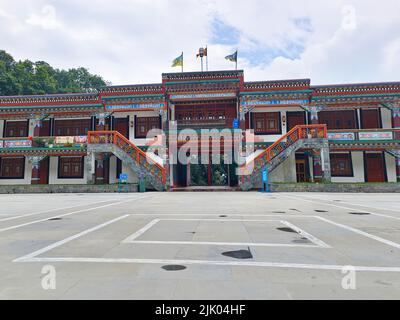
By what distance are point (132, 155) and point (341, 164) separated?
16.4 m

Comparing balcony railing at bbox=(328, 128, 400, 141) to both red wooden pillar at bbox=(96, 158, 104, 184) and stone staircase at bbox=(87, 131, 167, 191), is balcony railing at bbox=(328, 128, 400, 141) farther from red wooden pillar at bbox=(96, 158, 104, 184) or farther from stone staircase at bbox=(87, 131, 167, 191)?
red wooden pillar at bbox=(96, 158, 104, 184)

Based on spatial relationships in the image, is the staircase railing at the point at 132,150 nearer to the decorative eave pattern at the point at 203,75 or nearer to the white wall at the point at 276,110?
the decorative eave pattern at the point at 203,75

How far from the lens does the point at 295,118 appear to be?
21.0 m

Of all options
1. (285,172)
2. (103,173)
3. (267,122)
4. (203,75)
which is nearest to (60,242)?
(103,173)

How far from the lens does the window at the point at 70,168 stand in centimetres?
2225

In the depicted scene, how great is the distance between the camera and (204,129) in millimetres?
20016

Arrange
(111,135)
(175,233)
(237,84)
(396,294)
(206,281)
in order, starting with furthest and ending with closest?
(237,84) < (111,135) < (175,233) < (206,281) < (396,294)

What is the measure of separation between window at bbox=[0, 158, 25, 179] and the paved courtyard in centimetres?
1904

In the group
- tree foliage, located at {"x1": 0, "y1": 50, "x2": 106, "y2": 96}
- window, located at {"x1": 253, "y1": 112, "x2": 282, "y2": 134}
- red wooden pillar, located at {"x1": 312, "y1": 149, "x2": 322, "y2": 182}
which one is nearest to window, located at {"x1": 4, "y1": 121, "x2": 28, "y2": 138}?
tree foliage, located at {"x1": 0, "y1": 50, "x2": 106, "y2": 96}

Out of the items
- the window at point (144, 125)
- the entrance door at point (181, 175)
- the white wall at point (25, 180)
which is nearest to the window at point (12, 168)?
the white wall at point (25, 180)

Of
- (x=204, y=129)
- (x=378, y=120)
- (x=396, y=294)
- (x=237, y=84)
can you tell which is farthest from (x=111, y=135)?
(x=378, y=120)

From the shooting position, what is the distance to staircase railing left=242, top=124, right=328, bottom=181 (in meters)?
17.6
